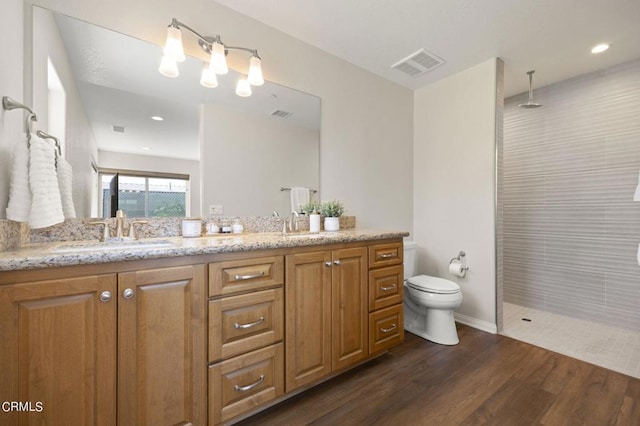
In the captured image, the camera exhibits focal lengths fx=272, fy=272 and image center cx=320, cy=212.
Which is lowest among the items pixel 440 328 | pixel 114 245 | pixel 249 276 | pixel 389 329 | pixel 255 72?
pixel 440 328

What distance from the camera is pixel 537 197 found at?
118 inches

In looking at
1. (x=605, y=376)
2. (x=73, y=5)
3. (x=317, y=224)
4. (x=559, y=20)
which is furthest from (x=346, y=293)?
(x=559, y=20)

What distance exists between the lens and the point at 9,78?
112 centimetres

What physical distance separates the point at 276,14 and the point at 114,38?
1030 mm

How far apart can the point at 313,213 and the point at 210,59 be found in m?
1.28

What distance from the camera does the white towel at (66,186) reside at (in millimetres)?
1299

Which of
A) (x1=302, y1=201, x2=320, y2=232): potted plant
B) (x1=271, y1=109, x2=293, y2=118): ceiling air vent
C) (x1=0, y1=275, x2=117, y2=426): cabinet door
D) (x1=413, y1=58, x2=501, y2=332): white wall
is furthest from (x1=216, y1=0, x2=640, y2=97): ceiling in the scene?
(x1=0, y1=275, x2=117, y2=426): cabinet door

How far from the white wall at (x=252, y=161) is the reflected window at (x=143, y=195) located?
15cm

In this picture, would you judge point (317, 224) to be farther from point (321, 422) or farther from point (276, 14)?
point (276, 14)

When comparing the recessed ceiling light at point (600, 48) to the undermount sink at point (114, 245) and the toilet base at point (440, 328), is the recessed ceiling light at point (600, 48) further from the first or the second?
the undermount sink at point (114, 245)

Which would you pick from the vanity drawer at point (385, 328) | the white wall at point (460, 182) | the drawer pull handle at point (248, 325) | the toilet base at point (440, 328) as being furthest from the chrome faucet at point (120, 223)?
the white wall at point (460, 182)

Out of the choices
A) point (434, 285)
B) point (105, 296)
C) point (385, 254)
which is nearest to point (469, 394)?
point (434, 285)

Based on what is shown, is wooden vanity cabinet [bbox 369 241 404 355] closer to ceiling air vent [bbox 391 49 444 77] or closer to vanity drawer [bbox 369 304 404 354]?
vanity drawer [bbox 369 304 404 354]

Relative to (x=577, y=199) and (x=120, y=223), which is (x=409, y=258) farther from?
(x=120, y=223)
